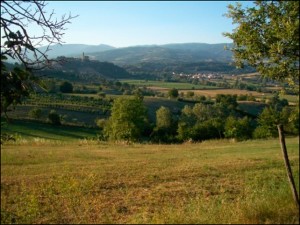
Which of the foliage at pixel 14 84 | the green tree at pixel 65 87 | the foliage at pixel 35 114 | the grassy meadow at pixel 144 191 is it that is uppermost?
the foliage at pixel 14 84

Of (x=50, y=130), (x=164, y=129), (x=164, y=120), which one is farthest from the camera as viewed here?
(x=164, y=120)

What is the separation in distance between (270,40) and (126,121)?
4830 centimetres

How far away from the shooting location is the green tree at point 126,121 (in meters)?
56.4

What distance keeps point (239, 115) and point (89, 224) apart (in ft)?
325

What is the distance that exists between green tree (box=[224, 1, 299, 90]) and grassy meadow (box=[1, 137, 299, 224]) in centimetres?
286

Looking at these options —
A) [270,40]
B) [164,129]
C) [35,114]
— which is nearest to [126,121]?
[164,129]

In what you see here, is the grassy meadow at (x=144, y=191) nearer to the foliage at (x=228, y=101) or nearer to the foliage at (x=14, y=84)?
the foliage at (x=14, y=84)

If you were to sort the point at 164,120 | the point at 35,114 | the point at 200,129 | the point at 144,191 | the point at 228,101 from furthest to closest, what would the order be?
1. the point at 228,101
2. the point at 164,120
3. the point at 200,129
4. the point at 35,114
5. the point at 144,191

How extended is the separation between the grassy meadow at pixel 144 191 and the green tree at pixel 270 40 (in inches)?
113

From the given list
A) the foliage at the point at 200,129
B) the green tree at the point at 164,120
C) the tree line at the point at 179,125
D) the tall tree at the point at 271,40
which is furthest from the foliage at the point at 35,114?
the tall tree at the point at 271,40

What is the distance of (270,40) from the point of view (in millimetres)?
9391

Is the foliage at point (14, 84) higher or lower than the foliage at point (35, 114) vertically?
higher

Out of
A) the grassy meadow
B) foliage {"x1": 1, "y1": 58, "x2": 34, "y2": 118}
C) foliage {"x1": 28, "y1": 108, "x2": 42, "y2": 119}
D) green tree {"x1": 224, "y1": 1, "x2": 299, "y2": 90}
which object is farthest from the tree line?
foliage {"x1": 1, "y1": 58, "x2": 34, "y2": 118}

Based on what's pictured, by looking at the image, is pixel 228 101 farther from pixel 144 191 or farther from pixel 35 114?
pixel 144 191
